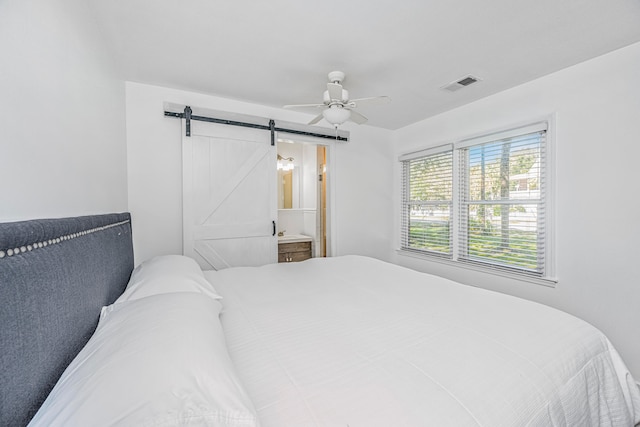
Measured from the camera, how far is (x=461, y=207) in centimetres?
332

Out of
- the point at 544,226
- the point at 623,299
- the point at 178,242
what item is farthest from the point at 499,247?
the point at 178,242

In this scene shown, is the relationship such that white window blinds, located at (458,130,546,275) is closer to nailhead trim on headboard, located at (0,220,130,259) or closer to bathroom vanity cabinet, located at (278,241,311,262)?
bathroom vanity cabinet, located at (278,241,311,262)

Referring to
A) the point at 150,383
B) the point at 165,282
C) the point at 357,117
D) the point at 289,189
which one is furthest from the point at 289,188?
the point at 150,383

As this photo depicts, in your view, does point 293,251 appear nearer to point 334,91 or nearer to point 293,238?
point 293,238

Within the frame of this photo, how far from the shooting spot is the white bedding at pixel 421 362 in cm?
78

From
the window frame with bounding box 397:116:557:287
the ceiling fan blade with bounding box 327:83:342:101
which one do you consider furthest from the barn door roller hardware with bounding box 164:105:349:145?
the window frame with bounding box 397:116:557:287

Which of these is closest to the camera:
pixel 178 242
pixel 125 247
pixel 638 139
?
pixel 125 247

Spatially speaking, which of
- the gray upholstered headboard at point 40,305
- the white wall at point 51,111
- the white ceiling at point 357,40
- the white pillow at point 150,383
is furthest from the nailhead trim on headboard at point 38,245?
the white ceiling at point 357,40

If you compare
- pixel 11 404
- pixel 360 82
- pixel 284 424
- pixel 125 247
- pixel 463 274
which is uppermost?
pixel 360 82

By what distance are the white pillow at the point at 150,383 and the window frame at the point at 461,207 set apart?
295 cm

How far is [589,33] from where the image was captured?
190 centimetres

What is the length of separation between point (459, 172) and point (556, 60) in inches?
53.1

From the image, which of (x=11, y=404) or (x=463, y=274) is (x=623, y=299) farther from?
(x=11, y=404)

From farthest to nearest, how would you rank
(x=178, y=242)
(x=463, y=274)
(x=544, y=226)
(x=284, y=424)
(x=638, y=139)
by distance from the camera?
(x=463, y=274) < (x=178, y=242) < (x=544, y=226) < (x=638, y=139) < (x=284, y=424)
